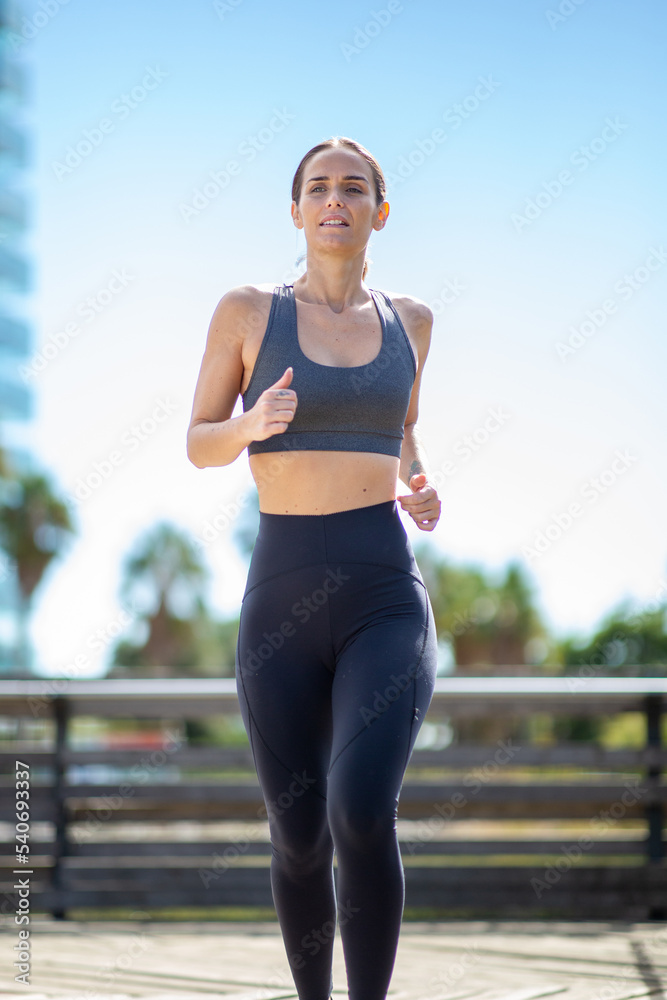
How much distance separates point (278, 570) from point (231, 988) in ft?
5.97

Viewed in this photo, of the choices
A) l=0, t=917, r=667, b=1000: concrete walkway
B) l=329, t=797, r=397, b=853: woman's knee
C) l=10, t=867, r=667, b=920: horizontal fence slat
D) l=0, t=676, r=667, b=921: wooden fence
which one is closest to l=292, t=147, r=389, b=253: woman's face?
l=329, t=797, r=397, b=853: woman's knee

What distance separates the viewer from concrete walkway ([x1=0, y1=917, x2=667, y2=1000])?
3203 millimetres

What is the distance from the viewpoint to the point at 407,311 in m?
2.42

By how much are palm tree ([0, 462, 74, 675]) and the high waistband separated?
4242cm

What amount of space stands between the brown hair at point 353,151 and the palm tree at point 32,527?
139 feet

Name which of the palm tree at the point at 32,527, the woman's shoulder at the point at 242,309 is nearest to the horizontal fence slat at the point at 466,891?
the woman's shoulder at the point at 242,309

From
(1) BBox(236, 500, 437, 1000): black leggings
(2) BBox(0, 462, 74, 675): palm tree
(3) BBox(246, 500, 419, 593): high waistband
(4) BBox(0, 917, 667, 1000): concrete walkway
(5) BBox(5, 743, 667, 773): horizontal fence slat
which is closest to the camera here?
(1) BBox(236, 500, 437, 1000): black leggings

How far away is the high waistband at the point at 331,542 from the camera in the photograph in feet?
6.90

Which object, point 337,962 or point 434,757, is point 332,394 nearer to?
point 337,962

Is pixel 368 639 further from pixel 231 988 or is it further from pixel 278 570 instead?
pixel 231 988

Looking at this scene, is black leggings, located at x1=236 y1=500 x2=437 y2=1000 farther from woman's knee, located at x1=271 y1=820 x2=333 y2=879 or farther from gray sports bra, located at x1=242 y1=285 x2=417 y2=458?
gray sports bra, located at x1=242 y1=285 x2=417 y2=458

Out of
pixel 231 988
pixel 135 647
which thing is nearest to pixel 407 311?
pixel 231 988

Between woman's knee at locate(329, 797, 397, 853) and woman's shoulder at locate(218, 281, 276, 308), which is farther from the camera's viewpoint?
woman's shoulder at locate(218, 281, 276, 308)

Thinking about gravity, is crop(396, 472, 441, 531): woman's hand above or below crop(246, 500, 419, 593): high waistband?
above
